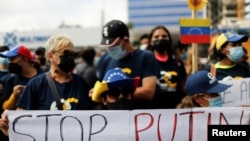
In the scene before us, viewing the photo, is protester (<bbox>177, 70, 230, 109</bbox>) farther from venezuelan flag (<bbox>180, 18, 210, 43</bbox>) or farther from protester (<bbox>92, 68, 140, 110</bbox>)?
venezuelan flag (<bbox>180, 18, 210, 43</bbox>)

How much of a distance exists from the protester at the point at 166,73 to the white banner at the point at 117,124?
1.89 meters

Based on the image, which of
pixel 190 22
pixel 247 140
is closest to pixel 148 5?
pixel 190 22

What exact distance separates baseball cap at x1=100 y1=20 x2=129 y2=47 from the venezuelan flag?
1.62 m

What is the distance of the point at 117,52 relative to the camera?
165 inches

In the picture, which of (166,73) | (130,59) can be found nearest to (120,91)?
(130,59)

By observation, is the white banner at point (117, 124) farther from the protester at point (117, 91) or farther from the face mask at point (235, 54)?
the face mask at point (235, 54)

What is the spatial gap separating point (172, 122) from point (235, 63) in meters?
2.13

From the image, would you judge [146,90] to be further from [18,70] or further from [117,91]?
[18,70]

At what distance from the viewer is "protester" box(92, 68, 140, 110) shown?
3543 millimetres

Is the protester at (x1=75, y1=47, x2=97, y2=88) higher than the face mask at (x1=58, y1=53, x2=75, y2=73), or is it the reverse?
the face mask at (x1=58, y1=53, x2=75, y2=73)

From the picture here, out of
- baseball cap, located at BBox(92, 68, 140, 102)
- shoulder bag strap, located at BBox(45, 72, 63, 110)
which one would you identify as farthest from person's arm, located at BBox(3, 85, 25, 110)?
baseball cap, located at BBox(92, 68, 140, 102)

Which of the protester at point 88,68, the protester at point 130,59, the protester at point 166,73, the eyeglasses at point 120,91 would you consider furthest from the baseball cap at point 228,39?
the protester at point 88,68

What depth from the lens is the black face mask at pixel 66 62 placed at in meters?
3.91

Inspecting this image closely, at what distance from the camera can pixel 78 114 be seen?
3.16m
